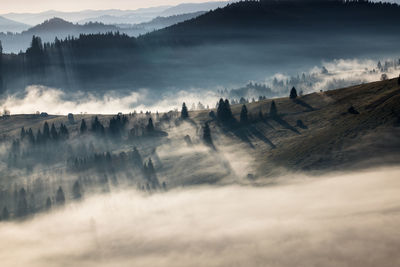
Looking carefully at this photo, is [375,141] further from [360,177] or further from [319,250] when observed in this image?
[319,250]

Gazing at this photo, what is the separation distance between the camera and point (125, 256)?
194 metres

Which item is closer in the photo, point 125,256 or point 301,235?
point 301,235

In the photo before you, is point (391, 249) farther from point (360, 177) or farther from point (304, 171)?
point (304, 171)

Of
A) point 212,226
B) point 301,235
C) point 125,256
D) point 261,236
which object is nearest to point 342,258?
point 301,235

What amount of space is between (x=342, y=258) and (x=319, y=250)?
33.2 feet

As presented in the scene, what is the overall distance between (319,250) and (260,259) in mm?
20744

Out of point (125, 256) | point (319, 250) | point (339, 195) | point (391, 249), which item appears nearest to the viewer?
point (391, 249)

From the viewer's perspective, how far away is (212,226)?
7800 inches

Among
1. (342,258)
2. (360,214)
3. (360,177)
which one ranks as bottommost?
(342,258)

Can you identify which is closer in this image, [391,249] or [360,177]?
[391,249]

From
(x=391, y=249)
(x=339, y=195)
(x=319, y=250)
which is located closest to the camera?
(x=391, y=249)

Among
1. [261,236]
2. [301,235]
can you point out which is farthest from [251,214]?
[301,235]

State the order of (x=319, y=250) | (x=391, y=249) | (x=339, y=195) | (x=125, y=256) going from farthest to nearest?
(x=125, y=256), (x=339, y=195), (x=319, y=250), (x=391, y=249)

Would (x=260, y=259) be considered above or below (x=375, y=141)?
below
